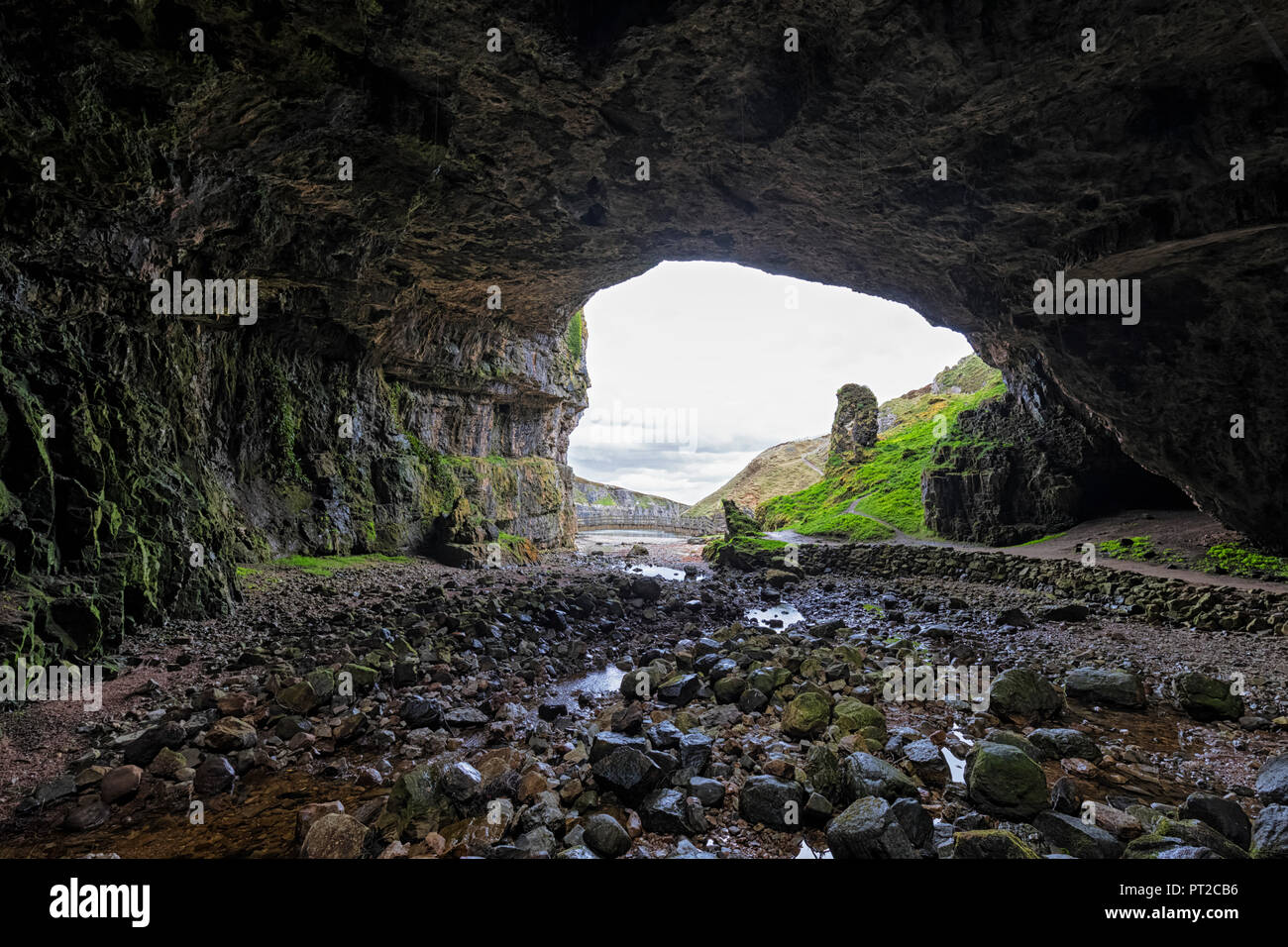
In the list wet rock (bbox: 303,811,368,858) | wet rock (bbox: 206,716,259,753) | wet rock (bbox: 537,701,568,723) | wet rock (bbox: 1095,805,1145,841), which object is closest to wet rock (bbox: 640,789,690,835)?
wet rock (bbox: 303,811,368,858)

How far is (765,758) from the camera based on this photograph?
Result: 4785 millimetres

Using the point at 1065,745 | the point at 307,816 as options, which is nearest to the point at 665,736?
the point at 307,816

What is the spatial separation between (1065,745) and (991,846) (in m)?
2.85

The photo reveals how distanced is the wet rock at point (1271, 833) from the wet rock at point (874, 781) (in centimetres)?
202

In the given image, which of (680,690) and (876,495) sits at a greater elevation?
(876,495)

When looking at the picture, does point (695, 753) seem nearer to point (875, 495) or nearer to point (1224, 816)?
point (1224, 816)

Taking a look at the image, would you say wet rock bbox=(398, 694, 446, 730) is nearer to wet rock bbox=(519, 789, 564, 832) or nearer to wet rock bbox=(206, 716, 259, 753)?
wet rock bbox=(206, 716, 259, 753)

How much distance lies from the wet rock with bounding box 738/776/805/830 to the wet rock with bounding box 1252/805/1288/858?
287cm

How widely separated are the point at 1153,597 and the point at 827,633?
27.5ft

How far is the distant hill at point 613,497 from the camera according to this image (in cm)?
7250

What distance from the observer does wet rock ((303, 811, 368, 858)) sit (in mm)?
3457

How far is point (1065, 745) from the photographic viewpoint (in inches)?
204
